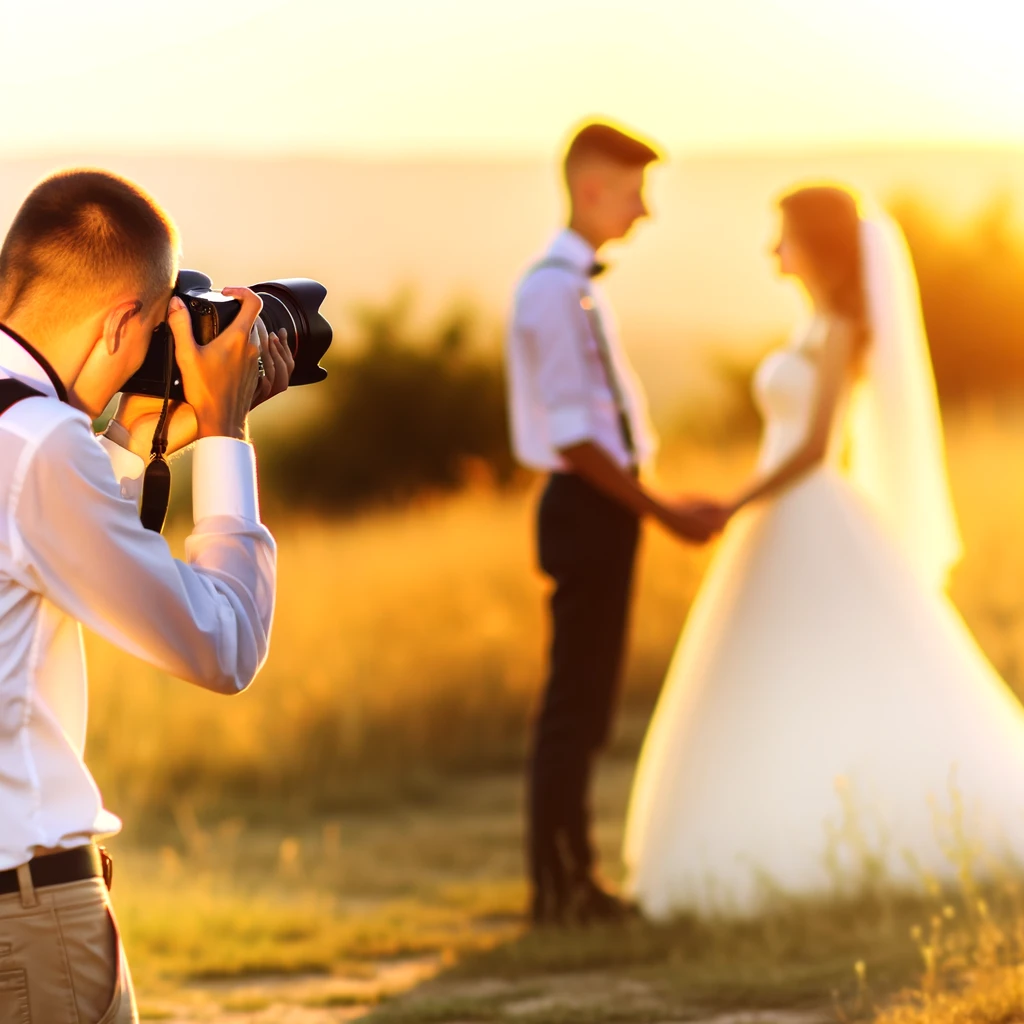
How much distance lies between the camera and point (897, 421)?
194 inches

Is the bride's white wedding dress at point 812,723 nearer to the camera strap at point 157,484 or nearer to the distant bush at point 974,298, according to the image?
the camera strap at point 157,484

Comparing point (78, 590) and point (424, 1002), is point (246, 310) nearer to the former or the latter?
point (78, 590)

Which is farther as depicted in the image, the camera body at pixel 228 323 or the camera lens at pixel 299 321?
the camera lens at pixel 299 321

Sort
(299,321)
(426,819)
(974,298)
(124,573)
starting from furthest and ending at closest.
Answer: (974,298) < (426,819) < (299,321) < (124,573)

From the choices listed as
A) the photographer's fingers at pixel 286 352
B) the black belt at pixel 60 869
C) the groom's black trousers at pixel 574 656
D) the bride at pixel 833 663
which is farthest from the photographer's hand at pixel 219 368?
the bride at pixel 833 663

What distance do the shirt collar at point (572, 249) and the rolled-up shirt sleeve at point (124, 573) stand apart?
3.05m

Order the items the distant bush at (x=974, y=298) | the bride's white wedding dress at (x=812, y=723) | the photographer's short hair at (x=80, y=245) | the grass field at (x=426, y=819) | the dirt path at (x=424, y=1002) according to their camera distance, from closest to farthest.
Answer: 1. the photographer's short hair at (x=80, y=245)
2. the dirt path at (x=424, y=1002)
3. the grass field at (x=426, y=819)
4. the bride's white wedding dress at (x=812, y=723)
5. the distant bush at (x=974, y=298)

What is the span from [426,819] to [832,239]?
3.45 m

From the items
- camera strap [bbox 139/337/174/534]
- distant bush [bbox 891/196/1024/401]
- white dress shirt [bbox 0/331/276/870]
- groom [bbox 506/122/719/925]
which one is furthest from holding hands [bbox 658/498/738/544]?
distant bush [bbox 891/196/1024/401]

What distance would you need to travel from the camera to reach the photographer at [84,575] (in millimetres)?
1693

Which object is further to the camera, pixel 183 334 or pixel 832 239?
pixel 832 239

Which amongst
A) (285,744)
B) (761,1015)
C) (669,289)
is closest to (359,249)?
(669,289)

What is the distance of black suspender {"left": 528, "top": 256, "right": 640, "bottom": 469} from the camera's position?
4.69 meters

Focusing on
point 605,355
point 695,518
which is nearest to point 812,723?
point 695,518
